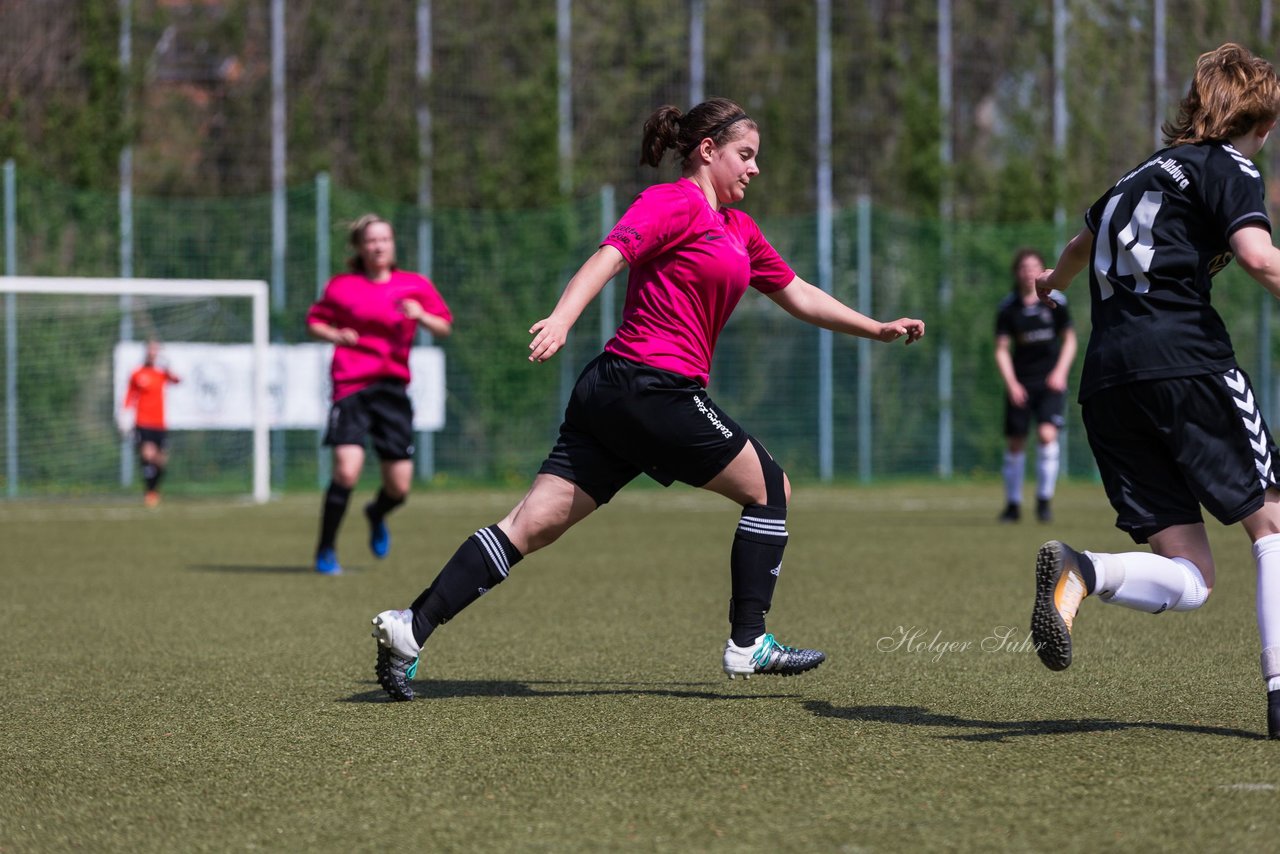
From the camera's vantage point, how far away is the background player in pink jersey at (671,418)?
16.0 ft

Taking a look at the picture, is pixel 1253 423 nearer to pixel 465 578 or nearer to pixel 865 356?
pixel 465 578

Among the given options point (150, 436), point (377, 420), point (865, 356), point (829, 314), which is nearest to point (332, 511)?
point (377, 420)

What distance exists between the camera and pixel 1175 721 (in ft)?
14.7

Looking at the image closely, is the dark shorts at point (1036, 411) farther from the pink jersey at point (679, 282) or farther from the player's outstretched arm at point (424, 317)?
the pink jersey at point (679, 282)

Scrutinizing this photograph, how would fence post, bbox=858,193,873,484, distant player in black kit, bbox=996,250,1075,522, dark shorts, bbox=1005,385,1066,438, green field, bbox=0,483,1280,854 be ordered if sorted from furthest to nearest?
fence post, bbox=858,193,873,484 → dark shorts, bbox=1005,385,1066,438 → distant player in black kit, bbox=996,250,1075,522 → green field, bbox=0,483,1280,854

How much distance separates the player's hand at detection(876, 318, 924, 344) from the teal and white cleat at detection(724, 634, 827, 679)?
98 cm

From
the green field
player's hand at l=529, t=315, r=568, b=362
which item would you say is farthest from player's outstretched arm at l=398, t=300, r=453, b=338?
player's hand at l=529, t=315, r=568, b=362

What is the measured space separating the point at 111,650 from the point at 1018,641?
3383mm

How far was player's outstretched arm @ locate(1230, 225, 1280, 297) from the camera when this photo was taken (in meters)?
4.09

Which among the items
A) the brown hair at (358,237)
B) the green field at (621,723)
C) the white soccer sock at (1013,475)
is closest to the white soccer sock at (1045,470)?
the white soccer sock at (1013,475)

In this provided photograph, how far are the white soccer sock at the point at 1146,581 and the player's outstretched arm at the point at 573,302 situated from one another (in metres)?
1.47

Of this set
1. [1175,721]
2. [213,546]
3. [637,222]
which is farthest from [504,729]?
[213,546]

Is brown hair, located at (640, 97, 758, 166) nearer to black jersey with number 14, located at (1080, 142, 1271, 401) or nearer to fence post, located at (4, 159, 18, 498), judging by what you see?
black jersey with number 14, located at (1080, 142, 1271, 401)

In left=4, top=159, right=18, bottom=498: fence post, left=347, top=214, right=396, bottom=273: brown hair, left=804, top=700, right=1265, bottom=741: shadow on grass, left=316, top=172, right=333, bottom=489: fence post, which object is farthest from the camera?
left=316, top=172, right=333, bottom=489: fence post
